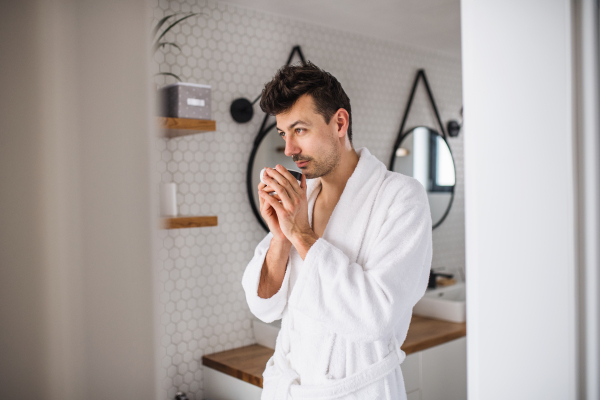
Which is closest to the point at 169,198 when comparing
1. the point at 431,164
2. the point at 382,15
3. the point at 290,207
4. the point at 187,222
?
the point at 187,222

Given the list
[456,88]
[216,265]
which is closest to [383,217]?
[216,265]

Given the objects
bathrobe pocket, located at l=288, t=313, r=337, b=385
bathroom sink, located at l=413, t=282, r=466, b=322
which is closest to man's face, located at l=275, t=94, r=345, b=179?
bathrobe pocket, located at l=288, t=313, r=337, b=385

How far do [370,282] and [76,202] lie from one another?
94 cm

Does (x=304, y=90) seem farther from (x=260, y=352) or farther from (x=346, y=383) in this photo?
(x=260, y=352)

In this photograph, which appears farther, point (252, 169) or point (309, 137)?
point (252, 169)

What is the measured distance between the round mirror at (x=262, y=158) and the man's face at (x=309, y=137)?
71cm

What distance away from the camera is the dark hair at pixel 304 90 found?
121cm

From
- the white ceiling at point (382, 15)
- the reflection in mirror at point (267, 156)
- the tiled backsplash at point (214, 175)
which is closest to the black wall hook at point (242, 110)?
the tiled backsplash at point (214, 175)

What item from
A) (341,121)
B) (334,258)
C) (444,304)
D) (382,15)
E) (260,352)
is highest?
(382,15)

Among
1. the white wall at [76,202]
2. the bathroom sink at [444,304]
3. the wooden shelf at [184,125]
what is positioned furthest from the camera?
the bathroom sink at [444,304]

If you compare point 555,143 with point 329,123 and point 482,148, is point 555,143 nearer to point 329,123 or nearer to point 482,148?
point 482,148

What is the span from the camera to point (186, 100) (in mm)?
1534

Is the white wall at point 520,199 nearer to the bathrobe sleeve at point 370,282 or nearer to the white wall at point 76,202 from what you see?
the white wall at point 76,202

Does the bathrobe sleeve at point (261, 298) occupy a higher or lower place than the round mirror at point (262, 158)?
lower
